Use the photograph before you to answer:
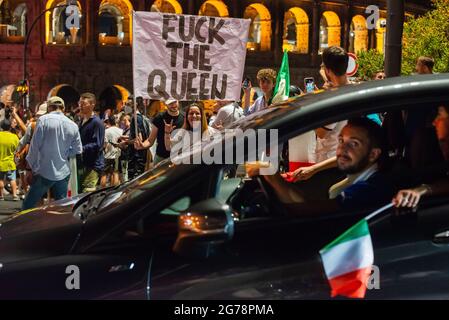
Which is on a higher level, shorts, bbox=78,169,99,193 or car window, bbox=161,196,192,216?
car window, bbox=161,196,192,216

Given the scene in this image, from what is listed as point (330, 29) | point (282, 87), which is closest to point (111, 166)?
point (282, 87)

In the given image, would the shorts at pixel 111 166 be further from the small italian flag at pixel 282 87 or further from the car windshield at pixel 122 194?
the car windshield at pixel 122 194

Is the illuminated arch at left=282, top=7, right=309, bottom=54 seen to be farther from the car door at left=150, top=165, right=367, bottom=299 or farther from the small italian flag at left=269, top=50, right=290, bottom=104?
the car door at left=150, top=165, right=367, bottom=299

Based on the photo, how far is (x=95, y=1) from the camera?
134 feet

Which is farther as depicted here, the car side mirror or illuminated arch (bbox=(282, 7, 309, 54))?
illuminated arch (bbox=(282, 7, 309, 54))

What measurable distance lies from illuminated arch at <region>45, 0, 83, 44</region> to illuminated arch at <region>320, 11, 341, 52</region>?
2046 centimetres

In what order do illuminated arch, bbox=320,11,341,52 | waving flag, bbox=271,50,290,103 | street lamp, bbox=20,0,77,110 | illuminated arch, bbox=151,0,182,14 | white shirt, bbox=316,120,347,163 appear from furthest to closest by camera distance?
1. illuminated arch, bbox=320,11,341,52
2. illuminated arch, bbox=151,0,182,14
3. street lamp, bbox=20,0,77,110
4. waving flag, bbox=271,50,290,103
5. white shirt, bbox=316,120,347,163

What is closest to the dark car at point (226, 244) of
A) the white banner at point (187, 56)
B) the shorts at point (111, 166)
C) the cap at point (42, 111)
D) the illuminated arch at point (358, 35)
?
the white banner at point (187, 56)

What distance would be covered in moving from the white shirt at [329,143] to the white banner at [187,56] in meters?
4.60

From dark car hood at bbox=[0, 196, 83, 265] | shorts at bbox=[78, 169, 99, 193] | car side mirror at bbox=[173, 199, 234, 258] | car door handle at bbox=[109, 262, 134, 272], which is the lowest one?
shorts at bbox=[78, 169, 99, 193]

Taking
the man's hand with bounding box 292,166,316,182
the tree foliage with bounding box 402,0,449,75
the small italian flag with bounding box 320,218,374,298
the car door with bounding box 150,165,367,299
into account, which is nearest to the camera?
the small italian flag with bounding box 320,218,374,298

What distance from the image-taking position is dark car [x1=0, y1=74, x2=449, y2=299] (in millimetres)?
2898

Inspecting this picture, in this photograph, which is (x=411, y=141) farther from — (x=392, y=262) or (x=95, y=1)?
(x=95, y=1)

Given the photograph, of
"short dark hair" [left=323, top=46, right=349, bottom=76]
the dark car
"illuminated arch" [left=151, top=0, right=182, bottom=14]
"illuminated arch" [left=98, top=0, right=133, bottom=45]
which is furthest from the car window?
"illuminated arch" [left=151, top=0, right=182, bottom=14]
